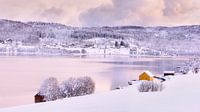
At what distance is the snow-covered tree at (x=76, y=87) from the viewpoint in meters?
31.7

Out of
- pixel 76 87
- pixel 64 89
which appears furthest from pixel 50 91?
pixel 76 87

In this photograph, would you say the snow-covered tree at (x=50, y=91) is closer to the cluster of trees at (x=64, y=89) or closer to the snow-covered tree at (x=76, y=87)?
the cluster of trees at (x=64, y=89)

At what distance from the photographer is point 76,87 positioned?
108ft

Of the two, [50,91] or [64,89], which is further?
[64,89]

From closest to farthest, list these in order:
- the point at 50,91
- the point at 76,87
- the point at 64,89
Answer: the point at 50,91, the point at 64,89, the point at 76,87

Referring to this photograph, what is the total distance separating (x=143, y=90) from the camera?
18.5m

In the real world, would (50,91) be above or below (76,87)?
below

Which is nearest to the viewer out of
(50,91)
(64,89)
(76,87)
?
(50,91)

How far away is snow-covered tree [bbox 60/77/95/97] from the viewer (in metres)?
31.7

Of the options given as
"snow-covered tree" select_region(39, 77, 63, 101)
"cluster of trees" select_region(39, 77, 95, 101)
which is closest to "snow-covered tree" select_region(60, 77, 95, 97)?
"cluster of trees" select_region(39, 77, 95, 101)

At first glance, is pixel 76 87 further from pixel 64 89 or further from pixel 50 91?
pixel 50 91

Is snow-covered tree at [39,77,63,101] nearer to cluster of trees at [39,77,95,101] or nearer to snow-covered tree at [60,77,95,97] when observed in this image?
cluster of trees at [39,77,95,101]

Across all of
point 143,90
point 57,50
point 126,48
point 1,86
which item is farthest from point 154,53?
point 143,90

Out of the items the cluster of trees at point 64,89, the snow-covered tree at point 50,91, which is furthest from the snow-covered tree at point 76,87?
the snow-covered tree at point 50,91
